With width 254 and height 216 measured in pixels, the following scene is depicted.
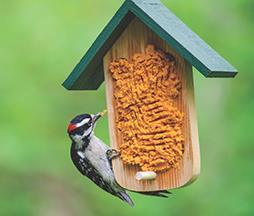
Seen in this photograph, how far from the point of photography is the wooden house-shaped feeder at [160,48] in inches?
167

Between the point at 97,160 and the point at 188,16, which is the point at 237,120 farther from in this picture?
the point at 97,160

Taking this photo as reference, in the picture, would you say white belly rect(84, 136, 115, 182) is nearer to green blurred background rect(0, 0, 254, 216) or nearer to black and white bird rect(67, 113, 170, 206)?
black and white bird rect(67, 113, 170, 206)

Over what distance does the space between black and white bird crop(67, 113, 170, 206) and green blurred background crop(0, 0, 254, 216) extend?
303 cm

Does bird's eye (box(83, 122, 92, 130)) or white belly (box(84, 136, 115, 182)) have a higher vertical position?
bird's eye (box(83, 122, 92, 130))

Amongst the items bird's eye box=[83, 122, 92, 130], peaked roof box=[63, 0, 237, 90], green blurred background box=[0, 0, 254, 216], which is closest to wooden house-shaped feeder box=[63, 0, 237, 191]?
peaked roof box=[63, 0, 237, 90]

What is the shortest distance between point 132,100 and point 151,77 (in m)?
0.12

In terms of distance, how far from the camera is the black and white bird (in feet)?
14.8

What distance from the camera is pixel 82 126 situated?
4.46 m

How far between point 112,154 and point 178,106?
0.37m

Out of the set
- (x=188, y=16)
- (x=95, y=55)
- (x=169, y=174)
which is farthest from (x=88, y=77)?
(x=188, y=16)

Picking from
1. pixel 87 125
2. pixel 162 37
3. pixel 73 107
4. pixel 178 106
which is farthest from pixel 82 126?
pixel 73 107

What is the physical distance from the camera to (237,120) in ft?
25.7

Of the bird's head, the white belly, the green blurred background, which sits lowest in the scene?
the white belly

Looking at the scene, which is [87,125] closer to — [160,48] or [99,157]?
[99,157]
